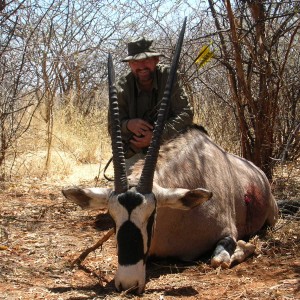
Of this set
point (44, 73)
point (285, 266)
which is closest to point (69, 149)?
point (44, 73)

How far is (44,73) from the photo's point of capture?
28.0 feet

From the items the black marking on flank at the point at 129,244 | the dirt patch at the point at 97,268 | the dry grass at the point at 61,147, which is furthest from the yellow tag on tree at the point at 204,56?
the dry grass at the point at 61,147

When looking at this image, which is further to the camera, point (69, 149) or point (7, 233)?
point (69, 149)

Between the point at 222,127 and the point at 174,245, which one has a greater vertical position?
the point at 222,127

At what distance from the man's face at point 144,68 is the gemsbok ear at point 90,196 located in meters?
1.89

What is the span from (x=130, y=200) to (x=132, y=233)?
224mm

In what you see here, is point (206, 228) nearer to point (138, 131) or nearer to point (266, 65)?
point (138, 131)

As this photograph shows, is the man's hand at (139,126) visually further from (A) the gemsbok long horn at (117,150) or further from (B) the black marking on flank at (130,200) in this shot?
(B) the black marking on flank at (130,200)

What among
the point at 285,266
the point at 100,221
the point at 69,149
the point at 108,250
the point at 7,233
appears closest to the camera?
the point at 285,266

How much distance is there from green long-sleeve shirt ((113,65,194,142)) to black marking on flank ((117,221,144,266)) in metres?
2.03

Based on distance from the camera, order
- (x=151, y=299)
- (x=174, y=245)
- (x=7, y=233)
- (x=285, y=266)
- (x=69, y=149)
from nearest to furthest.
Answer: (x=151, y=299) → (x=285, y=266) → (x=174, y=245) → (x=7, y=233) → (x=69, y=149)

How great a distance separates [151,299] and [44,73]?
214 inches

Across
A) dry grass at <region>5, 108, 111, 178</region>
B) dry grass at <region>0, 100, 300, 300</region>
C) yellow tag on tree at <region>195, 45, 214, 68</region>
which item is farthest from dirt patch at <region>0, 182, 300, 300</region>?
dry grass at <region>5, 108, 111, 178</region>

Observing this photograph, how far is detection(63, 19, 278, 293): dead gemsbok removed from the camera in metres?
3.80
